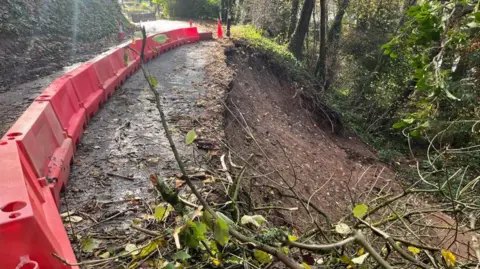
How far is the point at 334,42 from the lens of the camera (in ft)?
61.8

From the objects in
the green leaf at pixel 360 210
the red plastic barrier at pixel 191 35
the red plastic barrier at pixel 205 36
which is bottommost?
the red plastic barrier at pixel 205 36

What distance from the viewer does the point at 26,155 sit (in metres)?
3.47

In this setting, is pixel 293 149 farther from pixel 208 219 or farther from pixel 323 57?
pixel 323 57

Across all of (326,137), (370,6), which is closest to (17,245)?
(326,137)

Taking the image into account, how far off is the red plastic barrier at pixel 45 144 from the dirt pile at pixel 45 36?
4.11m

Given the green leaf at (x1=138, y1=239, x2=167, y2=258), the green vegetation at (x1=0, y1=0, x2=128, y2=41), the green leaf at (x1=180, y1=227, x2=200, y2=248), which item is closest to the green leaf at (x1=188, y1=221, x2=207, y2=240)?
the green leaf at (x1=180, y1=227, x2=200, y2=248)

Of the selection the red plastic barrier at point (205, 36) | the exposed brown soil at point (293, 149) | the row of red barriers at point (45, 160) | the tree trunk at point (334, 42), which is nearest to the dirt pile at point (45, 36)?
the row of red barriers at point (45, 160)

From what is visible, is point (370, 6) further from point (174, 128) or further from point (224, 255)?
point (224, 255)

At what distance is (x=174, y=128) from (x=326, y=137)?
317 inches

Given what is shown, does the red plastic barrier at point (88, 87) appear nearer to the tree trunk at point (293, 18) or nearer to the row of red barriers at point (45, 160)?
the row of red barriers at point (45, 160)

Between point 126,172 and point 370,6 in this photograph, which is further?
point 370,6

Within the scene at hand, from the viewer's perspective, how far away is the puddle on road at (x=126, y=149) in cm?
380

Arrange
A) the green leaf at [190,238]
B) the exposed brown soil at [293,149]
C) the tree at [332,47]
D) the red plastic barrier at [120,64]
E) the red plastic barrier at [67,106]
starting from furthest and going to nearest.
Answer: the tree at [332,47]
the red plastic barrier at [120,64]
the exposed brown soil at [293,149]
the red plastic barrier at [67,106]
the green leaf at [190,238]

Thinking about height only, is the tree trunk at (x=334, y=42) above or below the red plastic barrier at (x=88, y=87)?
below
